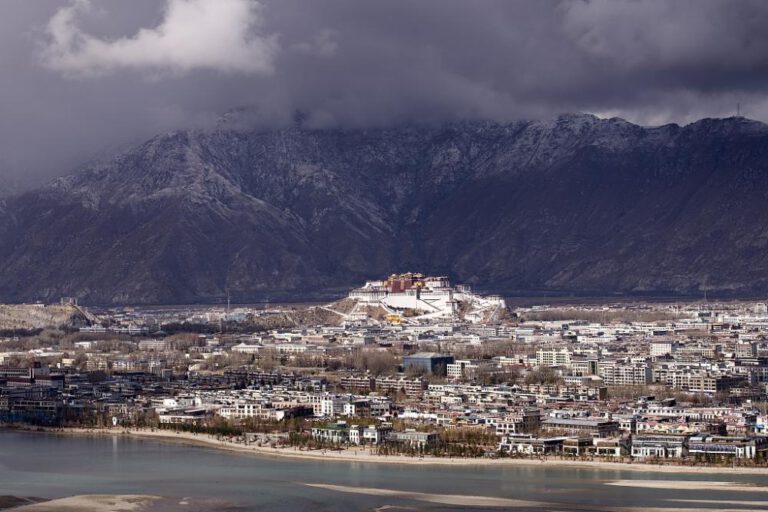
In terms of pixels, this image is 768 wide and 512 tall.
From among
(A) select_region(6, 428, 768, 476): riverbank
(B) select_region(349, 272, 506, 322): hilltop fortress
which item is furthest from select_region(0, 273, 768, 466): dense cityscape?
(A) select_region(6, 428, 768, 476): riverbank

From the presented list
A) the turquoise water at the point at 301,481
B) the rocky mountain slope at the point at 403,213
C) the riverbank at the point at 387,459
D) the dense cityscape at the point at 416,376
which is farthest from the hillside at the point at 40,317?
the turquoise water at the point at 301,481

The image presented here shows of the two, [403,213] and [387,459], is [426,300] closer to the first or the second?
[387,459]

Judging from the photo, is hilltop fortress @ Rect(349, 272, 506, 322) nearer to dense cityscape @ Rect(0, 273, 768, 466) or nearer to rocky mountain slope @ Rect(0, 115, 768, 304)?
dense cityscape @ Rect(0, 273, 768, 466)

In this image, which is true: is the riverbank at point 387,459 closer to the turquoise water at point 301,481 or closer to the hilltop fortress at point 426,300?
the turquoise water at point 301,481

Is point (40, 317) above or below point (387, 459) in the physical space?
above

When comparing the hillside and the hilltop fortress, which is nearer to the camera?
the hilltop fortress

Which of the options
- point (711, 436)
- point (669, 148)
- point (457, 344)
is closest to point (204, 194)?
point (669, 148)

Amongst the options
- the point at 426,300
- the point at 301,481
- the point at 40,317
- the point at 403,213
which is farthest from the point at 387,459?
the point at 403,213
